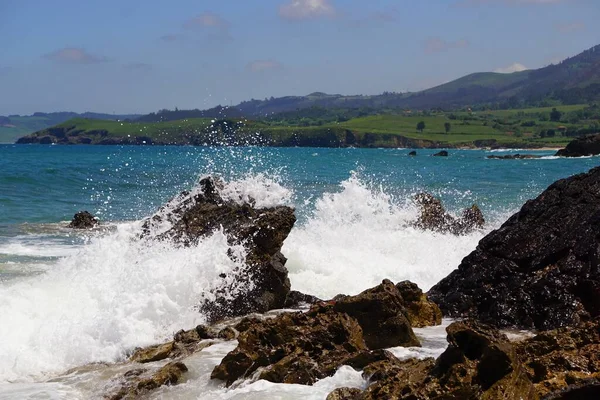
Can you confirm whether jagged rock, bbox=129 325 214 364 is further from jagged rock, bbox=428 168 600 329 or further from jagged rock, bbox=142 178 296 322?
jagged rock, bbox=428 168 600 329

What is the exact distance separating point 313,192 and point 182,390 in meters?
35.4

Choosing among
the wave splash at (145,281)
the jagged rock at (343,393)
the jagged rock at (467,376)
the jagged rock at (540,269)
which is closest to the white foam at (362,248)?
the wave splash at (145,281)

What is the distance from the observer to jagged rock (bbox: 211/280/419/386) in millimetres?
9406

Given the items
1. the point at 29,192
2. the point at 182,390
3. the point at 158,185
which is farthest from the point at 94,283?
the point at 158,185

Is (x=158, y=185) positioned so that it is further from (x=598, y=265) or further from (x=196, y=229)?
(x=598, y=265)

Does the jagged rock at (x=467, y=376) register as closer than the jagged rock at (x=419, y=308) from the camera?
Yes

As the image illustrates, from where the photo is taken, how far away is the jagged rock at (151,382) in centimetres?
972

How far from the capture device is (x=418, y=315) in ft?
42.0

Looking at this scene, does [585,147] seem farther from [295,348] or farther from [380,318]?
[295,348]

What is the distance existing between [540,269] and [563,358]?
17.3 feet

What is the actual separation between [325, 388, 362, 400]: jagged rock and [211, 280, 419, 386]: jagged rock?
1058 millimetres

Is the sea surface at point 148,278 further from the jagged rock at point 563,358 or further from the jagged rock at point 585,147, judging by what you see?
the jagged rock at point 585,147

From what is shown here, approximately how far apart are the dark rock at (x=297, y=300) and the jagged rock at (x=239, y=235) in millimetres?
247

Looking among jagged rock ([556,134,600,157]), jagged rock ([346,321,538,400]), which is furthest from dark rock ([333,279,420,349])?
jagged rock ([556,134,600,157])
